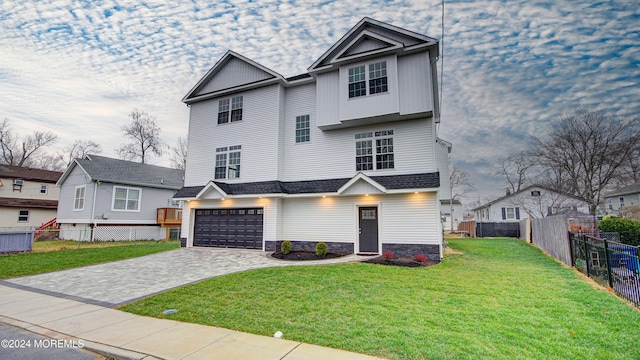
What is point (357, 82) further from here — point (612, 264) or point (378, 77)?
point (612, 264)

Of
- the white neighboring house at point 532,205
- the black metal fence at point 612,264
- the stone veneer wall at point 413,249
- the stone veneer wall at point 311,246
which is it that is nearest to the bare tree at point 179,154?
the stone veneer wall at point 311,246

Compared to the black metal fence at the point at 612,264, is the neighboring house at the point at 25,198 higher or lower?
higher

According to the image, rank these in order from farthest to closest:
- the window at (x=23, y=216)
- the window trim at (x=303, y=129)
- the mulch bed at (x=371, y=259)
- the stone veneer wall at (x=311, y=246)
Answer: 1. the window at (x=23, y=216)
2. the window trim at (x=303, y=129)
3. the stone veneer wall at (x=311, y=246)
4. the mulch bed at (x=371, y=259)

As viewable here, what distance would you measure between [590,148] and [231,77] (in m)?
34.7

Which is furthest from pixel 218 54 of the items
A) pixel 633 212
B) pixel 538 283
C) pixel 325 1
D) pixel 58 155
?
pixel 58 155

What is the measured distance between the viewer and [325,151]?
14.5 meters

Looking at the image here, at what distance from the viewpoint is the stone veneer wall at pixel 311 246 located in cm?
1339

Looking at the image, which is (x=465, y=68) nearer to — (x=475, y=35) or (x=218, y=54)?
(x=475, y=35)

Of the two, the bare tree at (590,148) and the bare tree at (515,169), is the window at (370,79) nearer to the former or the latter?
the bare tree at (590,148)

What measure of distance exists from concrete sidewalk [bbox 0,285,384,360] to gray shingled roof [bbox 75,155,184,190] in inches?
701

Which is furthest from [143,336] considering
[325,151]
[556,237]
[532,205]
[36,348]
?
[532,205]

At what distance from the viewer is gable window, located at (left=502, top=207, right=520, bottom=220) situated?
34.1m

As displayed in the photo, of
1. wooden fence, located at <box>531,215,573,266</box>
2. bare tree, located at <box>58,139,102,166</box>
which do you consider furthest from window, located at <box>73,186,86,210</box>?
wooden fence, located at <box>531,215,573,266</box>

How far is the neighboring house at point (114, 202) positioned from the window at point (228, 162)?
400 inches
